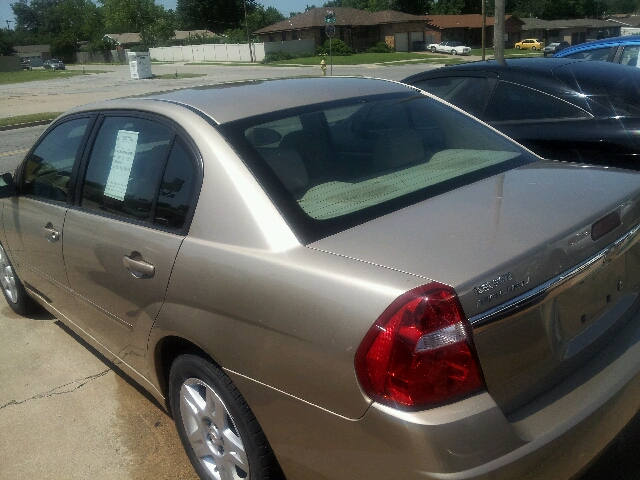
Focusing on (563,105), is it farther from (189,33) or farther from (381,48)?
(189,33)

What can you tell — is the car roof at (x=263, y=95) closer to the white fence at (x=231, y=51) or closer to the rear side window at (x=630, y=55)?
the rear side window at (x=630, y=55)

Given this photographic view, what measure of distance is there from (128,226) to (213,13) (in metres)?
107

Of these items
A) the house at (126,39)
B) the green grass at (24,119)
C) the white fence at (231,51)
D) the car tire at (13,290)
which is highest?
the house at (126,39)

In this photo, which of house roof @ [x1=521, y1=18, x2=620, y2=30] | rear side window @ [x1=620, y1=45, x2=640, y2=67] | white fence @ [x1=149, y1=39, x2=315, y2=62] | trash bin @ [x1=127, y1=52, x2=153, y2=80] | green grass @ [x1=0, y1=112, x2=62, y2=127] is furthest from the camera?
house roof @ [x1=521, y1=18, x2=620, y2=30]

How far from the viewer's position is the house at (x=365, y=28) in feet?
224

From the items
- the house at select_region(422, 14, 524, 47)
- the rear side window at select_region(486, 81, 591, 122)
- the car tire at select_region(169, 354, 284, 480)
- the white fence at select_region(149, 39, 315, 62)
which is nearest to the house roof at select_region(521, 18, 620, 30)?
the house at select_region(422, 14, 524, 47)

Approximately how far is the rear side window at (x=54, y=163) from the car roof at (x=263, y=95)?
174mm

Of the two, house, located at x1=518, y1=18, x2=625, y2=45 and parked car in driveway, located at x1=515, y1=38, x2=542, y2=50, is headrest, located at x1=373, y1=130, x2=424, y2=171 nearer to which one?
parked car in driveway, located at x1=515, y1=38, x2=542, y2=50

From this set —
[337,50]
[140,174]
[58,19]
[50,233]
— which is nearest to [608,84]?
[140,174]

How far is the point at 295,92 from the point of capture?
9.91 ft

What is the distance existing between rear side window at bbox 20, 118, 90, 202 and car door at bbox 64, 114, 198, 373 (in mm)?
234

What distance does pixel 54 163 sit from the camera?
12.1 ft

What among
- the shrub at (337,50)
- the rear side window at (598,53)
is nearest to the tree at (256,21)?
the shrub at (337,50)

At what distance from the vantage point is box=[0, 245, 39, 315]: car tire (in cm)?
456
